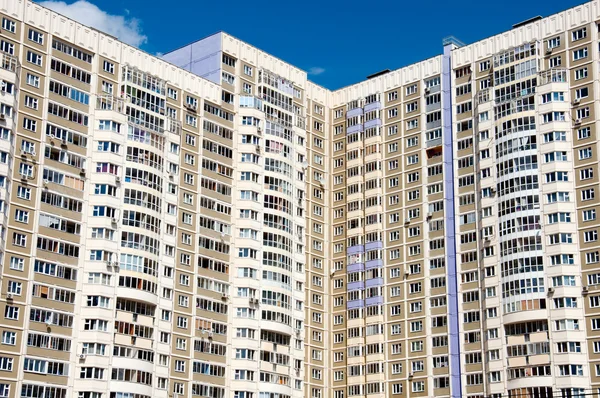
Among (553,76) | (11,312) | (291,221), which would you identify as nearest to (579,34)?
(553,76)

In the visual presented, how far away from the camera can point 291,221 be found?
404 feet

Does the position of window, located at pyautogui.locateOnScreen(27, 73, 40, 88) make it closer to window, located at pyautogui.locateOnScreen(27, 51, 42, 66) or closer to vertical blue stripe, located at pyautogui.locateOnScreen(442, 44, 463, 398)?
window, located at pyautogui.locateOnScreen(27, 51, 42, 66)

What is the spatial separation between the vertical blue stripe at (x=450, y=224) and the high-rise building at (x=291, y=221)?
263mm

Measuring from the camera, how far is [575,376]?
10156 centimetres

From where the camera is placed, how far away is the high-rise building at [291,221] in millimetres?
100438

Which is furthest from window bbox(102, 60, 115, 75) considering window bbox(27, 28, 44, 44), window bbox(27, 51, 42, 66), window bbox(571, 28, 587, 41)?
window bbox(571, 28, 587, 41)

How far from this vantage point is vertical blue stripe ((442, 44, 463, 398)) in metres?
114

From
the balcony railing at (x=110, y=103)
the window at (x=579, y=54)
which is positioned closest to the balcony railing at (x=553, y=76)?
the window at (x=579, y=54)

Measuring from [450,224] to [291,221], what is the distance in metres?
20.6

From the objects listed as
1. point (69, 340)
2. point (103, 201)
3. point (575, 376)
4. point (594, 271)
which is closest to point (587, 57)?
point (594, 271)

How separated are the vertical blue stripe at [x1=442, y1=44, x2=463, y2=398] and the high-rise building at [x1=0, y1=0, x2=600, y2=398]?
26cm

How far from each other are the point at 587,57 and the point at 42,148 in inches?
2525

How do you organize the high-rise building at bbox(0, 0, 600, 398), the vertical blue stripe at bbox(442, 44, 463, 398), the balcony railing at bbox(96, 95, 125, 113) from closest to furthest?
the high-rise building at bbox(0, 0, 600, 398)
the balcony railing at bbox(96, 95, 125, 113)
the vertical blue stripe at bbox(442, 44, 463, 398)

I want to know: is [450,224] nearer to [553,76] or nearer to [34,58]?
[553,76]
